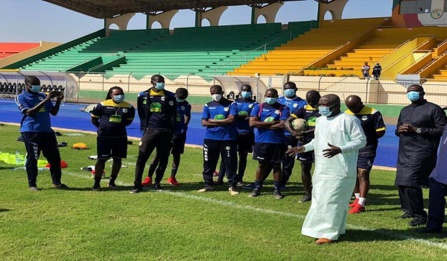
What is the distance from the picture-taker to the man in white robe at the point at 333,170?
225 inches

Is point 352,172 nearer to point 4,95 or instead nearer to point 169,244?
point 169,244

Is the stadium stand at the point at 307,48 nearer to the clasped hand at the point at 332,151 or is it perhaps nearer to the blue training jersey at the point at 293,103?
the blue training jersey at the point at 293,103

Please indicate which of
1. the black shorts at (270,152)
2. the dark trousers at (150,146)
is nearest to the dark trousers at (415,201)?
the black shorts at (270,152)

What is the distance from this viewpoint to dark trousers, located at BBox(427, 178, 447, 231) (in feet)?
20.4

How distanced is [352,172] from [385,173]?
6062mm

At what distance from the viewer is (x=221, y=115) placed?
8625 mm

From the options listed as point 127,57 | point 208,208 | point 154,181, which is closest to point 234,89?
point 127,57

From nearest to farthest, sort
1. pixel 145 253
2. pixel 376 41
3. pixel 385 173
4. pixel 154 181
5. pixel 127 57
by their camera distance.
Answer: pixel 145 253 → pixel 154 181 → pixel 385 173 → pixel 376 41 → pixel 127 57

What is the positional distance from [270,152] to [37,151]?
373 cm

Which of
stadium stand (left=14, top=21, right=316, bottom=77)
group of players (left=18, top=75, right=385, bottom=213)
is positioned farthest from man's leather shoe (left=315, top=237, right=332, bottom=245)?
stadium stand (left=14, top=21, right=316, bottom=77)

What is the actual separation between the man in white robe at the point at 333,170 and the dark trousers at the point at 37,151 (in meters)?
4.55

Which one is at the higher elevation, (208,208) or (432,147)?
(432,147)

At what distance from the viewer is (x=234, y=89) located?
91.2 ft

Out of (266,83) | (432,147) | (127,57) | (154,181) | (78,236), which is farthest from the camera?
(127,57)
